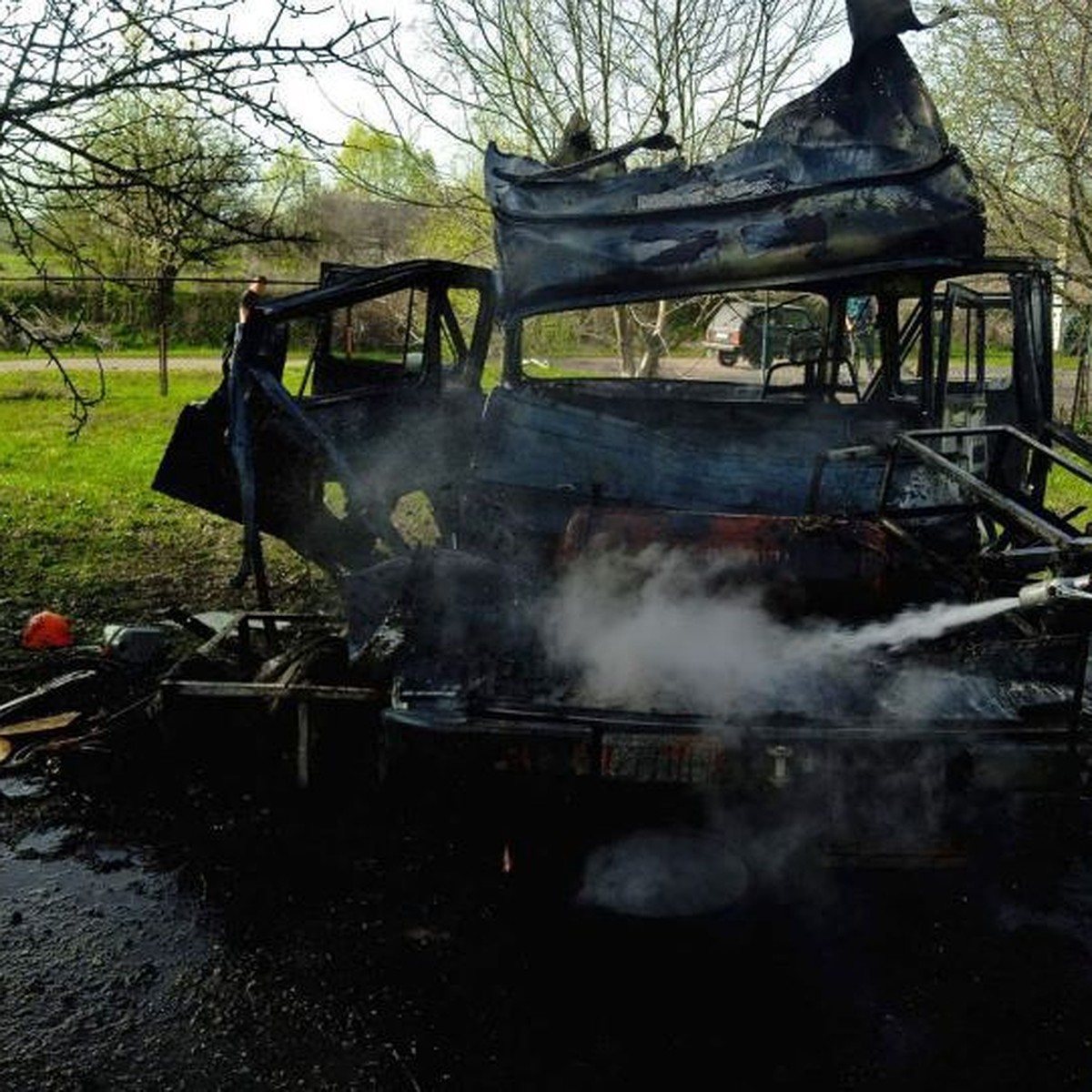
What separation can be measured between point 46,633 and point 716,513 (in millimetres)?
4357

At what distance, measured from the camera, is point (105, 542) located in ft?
29.3

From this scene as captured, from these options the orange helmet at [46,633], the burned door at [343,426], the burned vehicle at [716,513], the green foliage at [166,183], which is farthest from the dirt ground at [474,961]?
the green foliage at [166,183]

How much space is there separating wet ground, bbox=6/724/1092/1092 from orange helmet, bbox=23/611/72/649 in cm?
208

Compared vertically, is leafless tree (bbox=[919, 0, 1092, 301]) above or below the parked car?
above

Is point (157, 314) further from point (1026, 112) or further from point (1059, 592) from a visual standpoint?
point (1059, 592)

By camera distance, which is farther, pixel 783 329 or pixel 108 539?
pixel 108 539

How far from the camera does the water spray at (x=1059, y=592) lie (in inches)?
119

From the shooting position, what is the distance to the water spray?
9.91 feet

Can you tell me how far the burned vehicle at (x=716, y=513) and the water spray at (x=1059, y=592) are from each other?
16mm

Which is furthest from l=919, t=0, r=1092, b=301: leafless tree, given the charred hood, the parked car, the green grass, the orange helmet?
the orange helmet

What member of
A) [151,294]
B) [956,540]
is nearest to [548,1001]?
[956,540]

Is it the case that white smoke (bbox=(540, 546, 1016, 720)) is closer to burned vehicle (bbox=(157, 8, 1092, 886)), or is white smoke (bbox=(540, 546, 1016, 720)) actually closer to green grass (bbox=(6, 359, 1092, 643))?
burned vehicle (bbox=(157, 8, 1092, 886))

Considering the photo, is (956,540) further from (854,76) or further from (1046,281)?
(854,76)

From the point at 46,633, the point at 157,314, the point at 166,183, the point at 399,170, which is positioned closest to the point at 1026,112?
the point at 399,170
